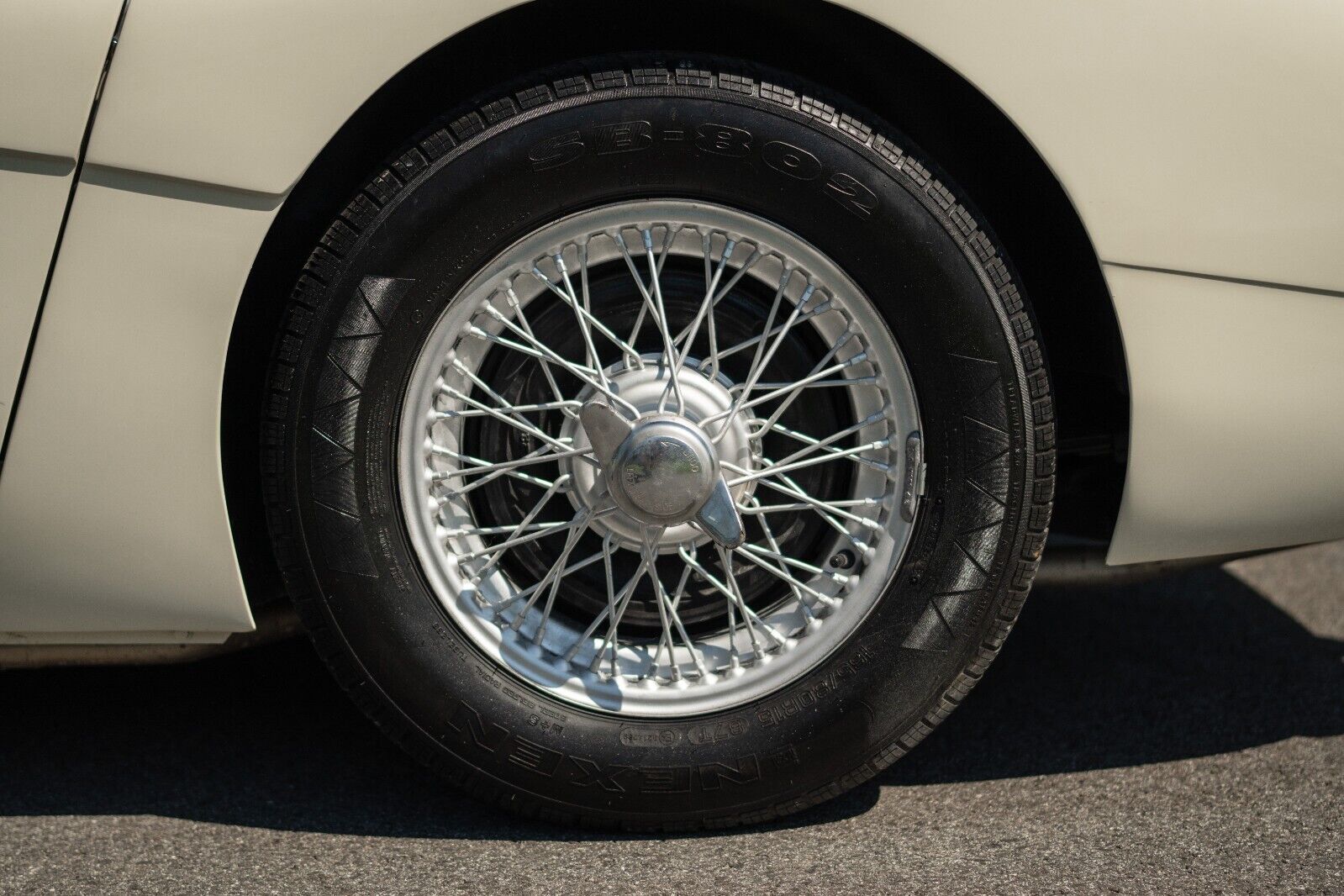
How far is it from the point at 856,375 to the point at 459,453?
59 cm

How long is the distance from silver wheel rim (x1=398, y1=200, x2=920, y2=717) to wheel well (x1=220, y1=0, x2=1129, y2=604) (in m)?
0.24

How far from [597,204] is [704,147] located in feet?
0.55

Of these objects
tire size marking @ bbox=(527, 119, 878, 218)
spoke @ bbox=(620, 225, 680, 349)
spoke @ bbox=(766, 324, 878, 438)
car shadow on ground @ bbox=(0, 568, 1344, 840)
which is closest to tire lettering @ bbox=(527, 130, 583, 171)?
tire size marking @ bbox=(527, 119, 878, 218)

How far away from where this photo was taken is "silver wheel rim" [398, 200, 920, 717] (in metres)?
1.70

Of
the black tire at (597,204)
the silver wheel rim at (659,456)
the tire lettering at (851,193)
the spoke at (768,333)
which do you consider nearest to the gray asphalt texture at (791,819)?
the black tire at (597,204)

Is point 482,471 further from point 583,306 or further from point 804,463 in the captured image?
point 804,463

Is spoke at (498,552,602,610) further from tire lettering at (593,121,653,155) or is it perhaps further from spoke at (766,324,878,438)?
tire lettering at (593,121,653,155)

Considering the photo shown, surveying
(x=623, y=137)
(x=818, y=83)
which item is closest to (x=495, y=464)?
(x=623, y=137)

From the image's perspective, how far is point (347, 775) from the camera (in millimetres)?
1939

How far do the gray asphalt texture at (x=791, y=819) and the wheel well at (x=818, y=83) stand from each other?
36 centimetres

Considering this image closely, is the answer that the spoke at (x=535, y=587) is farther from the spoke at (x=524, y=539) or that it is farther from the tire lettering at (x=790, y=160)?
the tire lettering at (x=790, y=160)

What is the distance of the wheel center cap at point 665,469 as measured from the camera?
5.47 ft

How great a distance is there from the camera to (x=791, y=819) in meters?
1.82

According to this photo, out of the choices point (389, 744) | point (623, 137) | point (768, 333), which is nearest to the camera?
point (623, 137)
